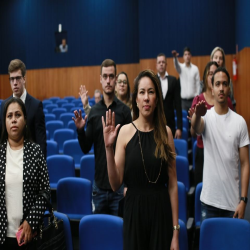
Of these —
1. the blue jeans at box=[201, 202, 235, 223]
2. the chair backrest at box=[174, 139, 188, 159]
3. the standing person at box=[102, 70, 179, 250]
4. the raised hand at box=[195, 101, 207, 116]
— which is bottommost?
the blue jeans at box=[201, 202, 235, 223]

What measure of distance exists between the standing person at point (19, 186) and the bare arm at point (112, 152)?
0.79 metres

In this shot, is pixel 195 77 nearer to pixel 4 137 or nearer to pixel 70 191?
pixel 70 191

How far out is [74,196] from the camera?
3.77m

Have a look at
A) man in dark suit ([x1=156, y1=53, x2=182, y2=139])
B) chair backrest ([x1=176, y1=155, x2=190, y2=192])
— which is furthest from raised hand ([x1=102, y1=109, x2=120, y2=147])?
man in dark suit ([x1=156, y1=53, x2=182, y2=139])

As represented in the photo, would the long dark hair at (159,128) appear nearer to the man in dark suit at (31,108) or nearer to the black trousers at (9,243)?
the black trousers at (9,243)

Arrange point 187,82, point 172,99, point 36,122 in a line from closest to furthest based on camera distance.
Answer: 1. point 36,122
2. point 172,99
3. point 187,82

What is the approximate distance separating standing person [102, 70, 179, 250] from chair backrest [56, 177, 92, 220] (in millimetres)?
1715

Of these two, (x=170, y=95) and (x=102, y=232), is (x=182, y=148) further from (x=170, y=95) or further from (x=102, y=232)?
(x=102, y=232)

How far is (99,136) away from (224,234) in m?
1.22

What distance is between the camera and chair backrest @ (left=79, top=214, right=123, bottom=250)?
8.99 ft

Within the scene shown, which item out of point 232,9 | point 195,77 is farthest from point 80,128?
point 232,9

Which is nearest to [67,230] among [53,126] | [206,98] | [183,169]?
[206,98]

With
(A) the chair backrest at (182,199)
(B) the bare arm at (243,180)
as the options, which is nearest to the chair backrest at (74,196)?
(A) the chair backrest at (182,199)

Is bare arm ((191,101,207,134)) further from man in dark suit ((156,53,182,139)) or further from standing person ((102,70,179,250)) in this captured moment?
man in dark suit ((156,53,182,139))
